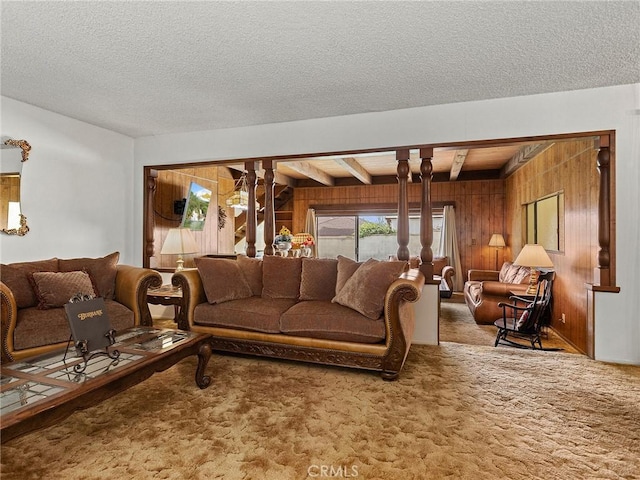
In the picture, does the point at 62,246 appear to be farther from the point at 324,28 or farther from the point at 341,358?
the point at 324,28

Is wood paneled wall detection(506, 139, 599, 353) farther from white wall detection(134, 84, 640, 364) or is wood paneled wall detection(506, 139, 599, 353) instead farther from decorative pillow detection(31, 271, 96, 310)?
decorative pillow detection(31, 271, 96, 310)

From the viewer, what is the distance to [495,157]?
675 centimetres

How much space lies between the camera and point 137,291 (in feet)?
11.6

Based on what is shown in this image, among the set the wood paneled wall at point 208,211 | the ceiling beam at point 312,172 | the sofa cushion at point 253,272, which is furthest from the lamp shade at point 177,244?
the ceiling beam at point 312,172

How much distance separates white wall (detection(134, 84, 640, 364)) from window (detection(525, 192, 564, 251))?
1285 mm

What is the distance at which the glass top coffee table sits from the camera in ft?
5.16

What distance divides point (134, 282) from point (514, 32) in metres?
3.86

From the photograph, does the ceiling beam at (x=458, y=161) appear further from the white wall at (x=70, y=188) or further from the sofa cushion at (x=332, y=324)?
the white wall at (x=70, y=188)

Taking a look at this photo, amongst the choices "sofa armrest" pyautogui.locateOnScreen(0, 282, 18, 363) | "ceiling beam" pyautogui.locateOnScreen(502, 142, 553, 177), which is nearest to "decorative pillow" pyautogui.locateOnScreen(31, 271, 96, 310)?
"sofa armrest" pyautogui.locateOnScreen(0, 282, 18, 363)

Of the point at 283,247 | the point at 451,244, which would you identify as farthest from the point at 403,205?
the point at 451,244

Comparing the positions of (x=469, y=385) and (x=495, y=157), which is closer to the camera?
(x=469, y=385)

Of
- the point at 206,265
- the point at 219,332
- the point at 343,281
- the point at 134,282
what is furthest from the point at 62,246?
the point at 343,281

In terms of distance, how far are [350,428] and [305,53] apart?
2709mm

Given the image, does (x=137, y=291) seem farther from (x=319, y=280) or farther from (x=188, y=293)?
(x=319, y=280)
